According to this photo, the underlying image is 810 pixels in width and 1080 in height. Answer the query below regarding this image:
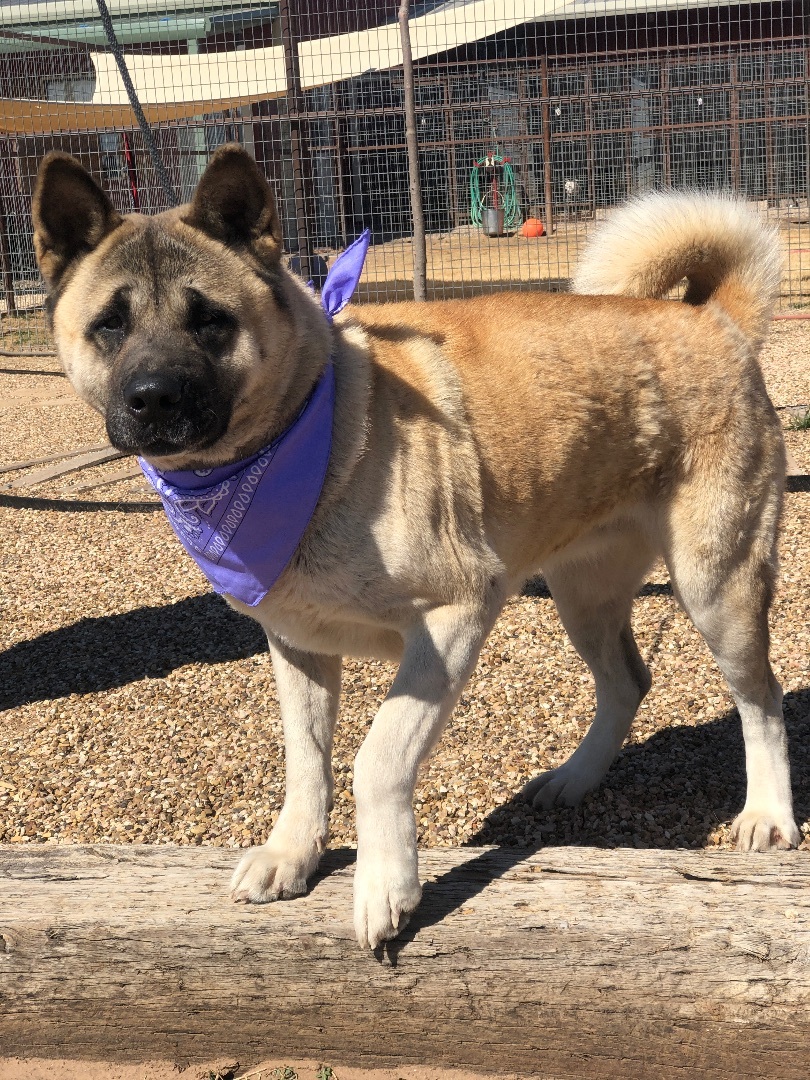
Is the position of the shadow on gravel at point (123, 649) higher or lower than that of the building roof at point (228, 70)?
lower

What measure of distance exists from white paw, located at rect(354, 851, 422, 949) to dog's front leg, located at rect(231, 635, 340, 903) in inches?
10.2

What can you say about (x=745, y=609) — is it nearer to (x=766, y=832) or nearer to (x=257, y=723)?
(x=766, y=832)

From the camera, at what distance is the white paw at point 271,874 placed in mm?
2301

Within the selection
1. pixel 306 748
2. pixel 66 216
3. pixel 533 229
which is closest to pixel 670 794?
pixel 306 748

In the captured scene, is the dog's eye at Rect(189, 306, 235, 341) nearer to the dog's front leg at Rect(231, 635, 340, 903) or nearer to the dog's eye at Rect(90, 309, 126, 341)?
the dog's eye at Rect(90, 309, 126, 341)

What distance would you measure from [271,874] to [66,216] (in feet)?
5.23

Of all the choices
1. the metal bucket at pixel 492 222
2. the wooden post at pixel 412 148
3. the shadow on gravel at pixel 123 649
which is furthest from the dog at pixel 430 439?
the metal bucket at pixel 492 222

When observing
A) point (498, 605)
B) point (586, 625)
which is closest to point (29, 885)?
point (498, 605)

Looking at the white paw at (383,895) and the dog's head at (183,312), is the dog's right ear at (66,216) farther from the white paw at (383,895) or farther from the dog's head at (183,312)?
the white paw at (383,895)

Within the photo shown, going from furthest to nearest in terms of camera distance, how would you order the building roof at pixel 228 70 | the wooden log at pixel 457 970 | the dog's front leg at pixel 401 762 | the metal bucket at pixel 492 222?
the metal bucket at pixel 492 222
the building roof at pixel 228 70
the dog's front leg at pixel 401 762
the wooden log at pixel 457 970

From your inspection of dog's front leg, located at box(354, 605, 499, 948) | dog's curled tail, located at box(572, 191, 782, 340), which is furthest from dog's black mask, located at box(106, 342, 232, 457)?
dog's curled tail, located at box(572, 191, 782, 340)

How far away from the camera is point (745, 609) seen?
10.0 ft

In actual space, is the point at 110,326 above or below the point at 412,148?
below

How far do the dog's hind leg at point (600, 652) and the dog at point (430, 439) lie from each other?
12mm
